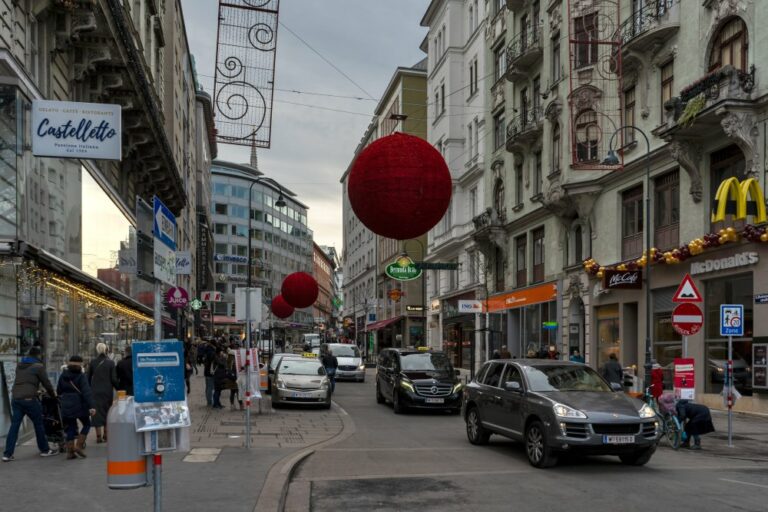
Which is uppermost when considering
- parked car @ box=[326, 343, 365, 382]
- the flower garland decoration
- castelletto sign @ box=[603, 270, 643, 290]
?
the flower garland decoration

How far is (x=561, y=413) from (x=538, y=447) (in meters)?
0.75

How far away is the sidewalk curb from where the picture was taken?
27.6 feet

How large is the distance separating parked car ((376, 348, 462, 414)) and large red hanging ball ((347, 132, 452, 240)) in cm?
792

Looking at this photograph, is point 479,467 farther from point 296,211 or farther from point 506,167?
point 296,211

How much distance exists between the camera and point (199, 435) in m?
14.8

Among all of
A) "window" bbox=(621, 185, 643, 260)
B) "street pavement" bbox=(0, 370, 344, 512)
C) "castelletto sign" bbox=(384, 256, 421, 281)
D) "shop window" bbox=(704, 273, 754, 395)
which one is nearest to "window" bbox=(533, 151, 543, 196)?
"castelletto sign" bbox=(384, 256, 421, 281)

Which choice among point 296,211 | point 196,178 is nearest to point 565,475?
point 196,178

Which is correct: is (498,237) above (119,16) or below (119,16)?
below

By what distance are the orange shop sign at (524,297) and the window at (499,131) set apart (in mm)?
7884

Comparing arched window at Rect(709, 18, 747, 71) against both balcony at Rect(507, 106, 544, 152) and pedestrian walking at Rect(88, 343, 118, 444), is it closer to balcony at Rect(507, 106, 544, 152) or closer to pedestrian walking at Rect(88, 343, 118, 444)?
balcony at Rect(507, 106, 544, 152)

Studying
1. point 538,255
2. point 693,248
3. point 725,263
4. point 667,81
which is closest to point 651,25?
point 667,81

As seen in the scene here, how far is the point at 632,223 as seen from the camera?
27141mm

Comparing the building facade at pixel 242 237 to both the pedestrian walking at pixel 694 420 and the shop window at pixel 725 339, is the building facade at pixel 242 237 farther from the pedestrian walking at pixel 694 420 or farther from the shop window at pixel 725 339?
the pedestrian walking at pixel 694 420

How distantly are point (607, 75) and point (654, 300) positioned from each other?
8513 millimetres
